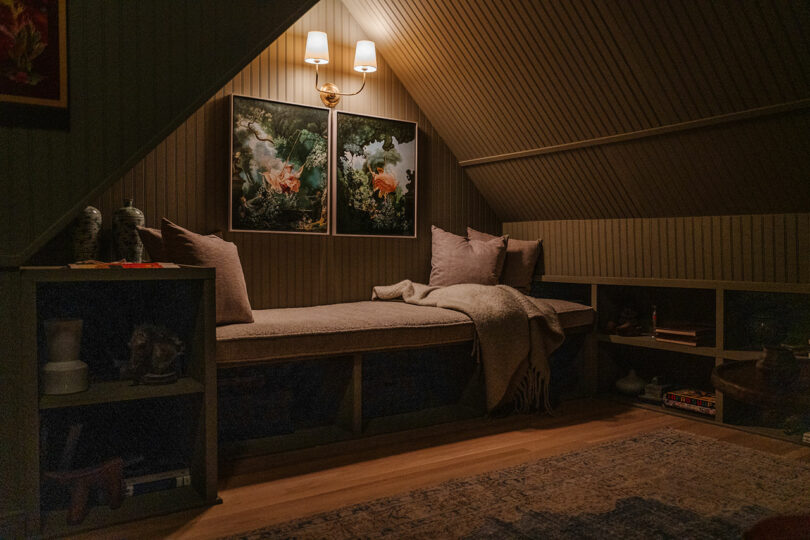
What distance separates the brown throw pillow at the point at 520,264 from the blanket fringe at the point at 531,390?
0.92 metres

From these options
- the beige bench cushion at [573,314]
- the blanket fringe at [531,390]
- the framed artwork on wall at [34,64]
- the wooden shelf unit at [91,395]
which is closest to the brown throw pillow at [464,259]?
the beige bench cushion at [573,314]

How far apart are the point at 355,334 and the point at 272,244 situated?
1.02 metres

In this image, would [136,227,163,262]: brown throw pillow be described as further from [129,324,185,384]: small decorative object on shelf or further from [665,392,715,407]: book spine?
[665,392,715,407]: book spine

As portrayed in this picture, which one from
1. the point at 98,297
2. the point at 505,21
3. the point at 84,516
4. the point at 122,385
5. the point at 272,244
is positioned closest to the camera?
the point at 84,516

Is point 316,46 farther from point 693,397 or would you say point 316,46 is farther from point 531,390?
point 693,397

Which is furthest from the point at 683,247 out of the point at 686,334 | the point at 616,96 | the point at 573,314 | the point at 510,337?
the point at 510,337

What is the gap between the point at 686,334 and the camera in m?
3.37

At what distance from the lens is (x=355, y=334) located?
111 inches

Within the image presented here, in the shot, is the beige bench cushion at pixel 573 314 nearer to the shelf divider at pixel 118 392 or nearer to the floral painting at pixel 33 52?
the shelf divider at pixel 118 392

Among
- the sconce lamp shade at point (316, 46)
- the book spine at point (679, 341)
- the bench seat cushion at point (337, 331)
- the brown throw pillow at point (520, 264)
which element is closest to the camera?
the bench seat cushion at point (337, 331)

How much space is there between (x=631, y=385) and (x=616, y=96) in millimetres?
1741

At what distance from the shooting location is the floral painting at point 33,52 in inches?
74.3

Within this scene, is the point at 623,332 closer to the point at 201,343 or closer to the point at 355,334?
the point at 355,334

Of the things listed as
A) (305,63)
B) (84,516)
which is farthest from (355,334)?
(305,63)
